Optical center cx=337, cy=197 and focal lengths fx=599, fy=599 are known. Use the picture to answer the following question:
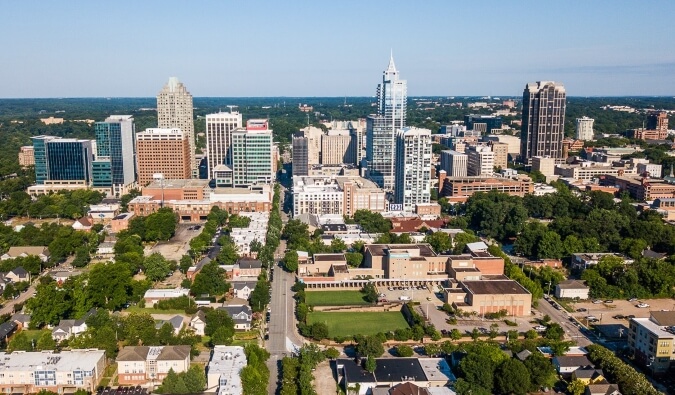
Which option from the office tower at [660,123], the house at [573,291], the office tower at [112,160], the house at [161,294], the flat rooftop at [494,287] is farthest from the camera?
the office tower at [660,123]

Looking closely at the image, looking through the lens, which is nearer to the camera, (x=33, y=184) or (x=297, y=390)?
(x=297, y=390)

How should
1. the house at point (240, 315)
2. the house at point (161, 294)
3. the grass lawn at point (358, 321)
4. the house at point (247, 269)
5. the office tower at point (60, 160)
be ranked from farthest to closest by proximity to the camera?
the office tower at point (60, 160) < the house at point (247, 269) < the house at point (161, 294) < the grass lawn at point (358, 321) < the house at point (240, 315)

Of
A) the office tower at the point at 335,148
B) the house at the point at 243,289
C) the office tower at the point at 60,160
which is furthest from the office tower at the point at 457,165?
the office tower at the point at 60,160

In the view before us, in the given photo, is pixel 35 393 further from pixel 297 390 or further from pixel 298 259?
pixel 298 259

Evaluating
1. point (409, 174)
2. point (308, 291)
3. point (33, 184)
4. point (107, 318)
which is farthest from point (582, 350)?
point (33, 184)

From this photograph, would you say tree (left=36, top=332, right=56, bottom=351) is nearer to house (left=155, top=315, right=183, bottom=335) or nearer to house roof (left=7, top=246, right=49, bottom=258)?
house (left=155, top=315, right=183, bottom=335)

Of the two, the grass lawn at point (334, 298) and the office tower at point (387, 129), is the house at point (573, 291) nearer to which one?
the grass lawn at point (334, 298)

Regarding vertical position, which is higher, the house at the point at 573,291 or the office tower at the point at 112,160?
the office tower at the point at 112,160
